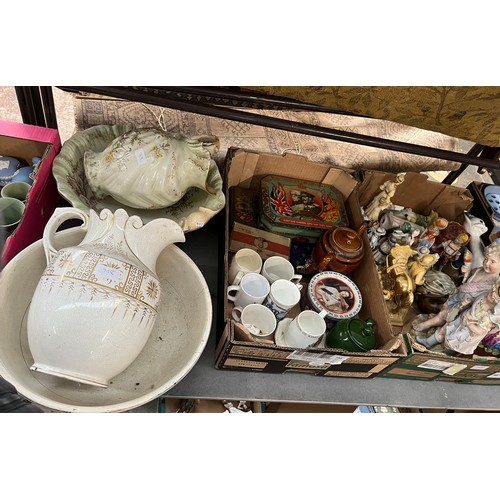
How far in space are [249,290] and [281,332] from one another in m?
0.16

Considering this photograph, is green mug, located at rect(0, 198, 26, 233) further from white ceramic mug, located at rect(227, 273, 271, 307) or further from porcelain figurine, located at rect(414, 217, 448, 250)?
porcelain figurine, located at rect(414, 217, 448, 250)

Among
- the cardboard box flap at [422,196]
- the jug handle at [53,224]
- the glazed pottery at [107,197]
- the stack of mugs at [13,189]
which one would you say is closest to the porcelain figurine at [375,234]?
the cardboard box flap at [422,196]

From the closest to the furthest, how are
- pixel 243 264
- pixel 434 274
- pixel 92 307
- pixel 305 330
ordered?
pixel 92 307 → pixel 305 330 → pixel 243 264 → pixel 434 274

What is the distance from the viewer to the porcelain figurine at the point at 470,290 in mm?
1252

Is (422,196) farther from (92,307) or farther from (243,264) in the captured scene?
(92,307)

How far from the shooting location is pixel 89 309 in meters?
0.92

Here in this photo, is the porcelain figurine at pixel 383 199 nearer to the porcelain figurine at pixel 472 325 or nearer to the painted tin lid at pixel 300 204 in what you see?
the painted tin lid at pixel 300 204

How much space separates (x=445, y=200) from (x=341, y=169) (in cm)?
A: 44

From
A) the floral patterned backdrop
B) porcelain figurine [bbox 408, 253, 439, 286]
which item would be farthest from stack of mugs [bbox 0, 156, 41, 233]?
porcelain figurine [bbox 408, 253, 439, 286]

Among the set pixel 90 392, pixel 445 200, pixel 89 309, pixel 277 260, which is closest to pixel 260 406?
pixel 277 260

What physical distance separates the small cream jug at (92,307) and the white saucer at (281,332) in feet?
1.39

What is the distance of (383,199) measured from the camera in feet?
4.96

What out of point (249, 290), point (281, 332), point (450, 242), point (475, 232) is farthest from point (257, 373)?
point (475, 232)

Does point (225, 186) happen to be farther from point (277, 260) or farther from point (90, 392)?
point (90, 392)
